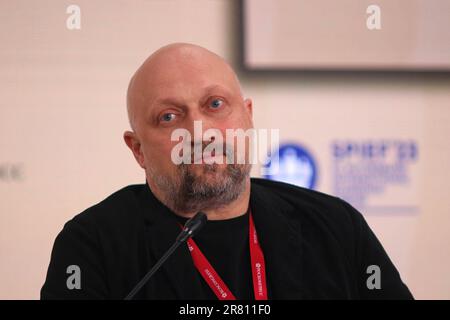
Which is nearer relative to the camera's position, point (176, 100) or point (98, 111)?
point (176, 100)

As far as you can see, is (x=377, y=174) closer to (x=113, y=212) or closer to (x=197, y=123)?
(x=197, y=123)

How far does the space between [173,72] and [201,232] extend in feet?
1.31

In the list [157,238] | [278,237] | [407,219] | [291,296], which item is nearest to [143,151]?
[157,238]

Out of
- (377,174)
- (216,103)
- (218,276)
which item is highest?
(216,103)

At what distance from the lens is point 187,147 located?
1413 millimetres

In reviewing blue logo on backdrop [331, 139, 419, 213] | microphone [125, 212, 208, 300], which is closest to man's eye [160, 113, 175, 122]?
microphone [125, 212, 208, 300]

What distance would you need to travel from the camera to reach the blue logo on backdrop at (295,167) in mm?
2008

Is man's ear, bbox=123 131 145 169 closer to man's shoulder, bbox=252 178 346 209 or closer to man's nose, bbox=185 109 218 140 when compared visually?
man's nose, bbox=185 109 218 140

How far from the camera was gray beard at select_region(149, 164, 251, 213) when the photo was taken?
4.71 ft

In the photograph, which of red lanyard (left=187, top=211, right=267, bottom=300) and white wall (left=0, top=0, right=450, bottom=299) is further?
white wall (left=0, top=0, right=450, bottom=299)

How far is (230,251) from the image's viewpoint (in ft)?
4.78

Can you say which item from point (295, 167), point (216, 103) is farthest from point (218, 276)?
point (295, 167)

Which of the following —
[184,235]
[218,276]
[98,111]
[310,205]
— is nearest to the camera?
[184,235]

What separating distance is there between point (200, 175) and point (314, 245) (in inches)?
13.4
